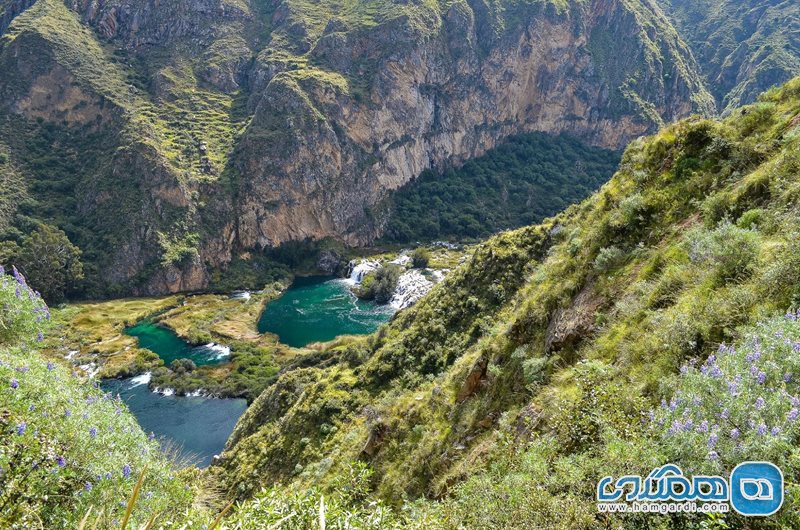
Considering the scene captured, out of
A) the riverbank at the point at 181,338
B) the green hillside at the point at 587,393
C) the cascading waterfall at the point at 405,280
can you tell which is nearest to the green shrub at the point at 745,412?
the green hillside at the point at 587,393

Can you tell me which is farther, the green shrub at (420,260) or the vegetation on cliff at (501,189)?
the vegetation on cliff at (501,189)

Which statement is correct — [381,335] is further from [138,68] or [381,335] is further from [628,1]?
[628,1]

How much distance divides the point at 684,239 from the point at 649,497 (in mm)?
6560

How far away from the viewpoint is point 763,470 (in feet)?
11.8

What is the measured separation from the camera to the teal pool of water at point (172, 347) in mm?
65438

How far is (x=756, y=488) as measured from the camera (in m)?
3.60

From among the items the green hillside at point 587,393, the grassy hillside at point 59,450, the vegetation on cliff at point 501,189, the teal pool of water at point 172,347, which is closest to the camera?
the green hillside at point 587,393

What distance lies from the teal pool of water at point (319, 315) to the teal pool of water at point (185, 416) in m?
20.2

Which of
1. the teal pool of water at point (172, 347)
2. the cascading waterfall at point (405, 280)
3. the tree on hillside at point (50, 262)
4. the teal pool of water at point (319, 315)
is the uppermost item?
the tree on hillside at point (50, 262)

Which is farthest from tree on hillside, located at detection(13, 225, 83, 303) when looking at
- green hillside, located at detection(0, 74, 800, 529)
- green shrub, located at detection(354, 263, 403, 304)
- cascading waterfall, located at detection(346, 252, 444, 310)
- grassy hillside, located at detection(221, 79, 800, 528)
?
green hillside, located at detection(0, 74, 800, 529)

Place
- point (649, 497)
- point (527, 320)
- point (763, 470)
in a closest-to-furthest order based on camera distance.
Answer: point (763, 470) < point (649, 497) < point (527, 320)

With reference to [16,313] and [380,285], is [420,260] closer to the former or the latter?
[380,285]

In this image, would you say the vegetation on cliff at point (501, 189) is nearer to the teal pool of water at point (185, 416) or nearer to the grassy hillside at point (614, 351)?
the teal pool of water at point (185, 416)

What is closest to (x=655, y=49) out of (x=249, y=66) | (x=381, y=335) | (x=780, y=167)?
(x=249, y=66)
